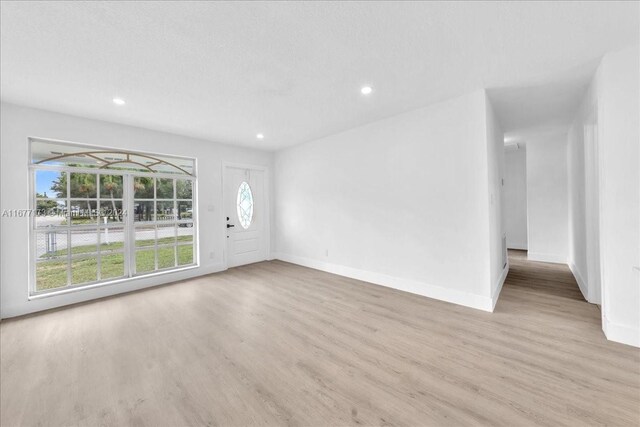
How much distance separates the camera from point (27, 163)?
321 centimetres

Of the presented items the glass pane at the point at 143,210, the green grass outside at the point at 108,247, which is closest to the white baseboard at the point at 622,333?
the green grass outside at the point at 108,247

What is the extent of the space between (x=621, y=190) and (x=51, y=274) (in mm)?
6674

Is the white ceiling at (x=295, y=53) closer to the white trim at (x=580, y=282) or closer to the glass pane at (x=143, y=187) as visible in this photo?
the glass pane at (x=143, y=187)

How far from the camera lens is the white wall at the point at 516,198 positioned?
675cm

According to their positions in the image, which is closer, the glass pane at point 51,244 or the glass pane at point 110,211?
the glass pane at point 51,244

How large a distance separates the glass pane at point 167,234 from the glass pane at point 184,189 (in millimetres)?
580

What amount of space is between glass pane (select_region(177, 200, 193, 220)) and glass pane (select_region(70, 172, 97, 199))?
121cm

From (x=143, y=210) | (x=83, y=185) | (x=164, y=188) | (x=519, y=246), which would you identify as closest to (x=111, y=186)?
(x=83, y=185)

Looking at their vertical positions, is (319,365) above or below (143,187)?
below

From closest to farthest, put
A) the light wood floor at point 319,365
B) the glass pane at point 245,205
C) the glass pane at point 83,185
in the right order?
the light wood floor at point 319,365
the glass pane at point 83,185
the glass pane at point 245,205

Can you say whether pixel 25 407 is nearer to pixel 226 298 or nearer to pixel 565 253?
pixel 226 298

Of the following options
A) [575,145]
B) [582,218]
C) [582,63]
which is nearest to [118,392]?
[582,63]

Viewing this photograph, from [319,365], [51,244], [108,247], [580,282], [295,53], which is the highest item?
[295,53]

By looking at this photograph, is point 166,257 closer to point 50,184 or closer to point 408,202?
point 50,184
